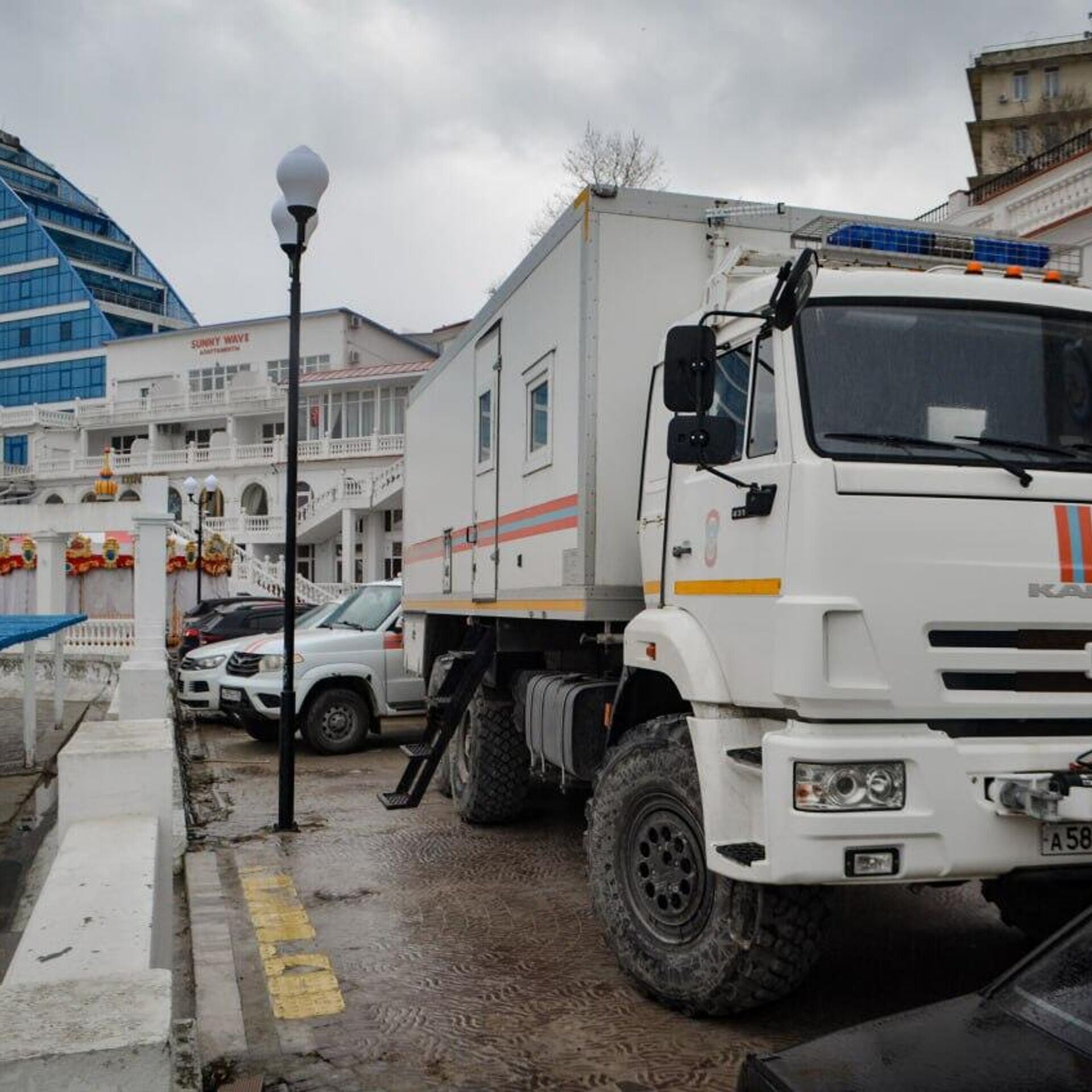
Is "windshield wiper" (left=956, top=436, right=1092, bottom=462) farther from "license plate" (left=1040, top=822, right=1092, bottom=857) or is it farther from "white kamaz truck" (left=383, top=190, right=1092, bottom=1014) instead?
"license plate" (left=1040, top=822, right=1092, bottom=857)

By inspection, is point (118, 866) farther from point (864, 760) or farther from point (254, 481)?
point (254, 481)

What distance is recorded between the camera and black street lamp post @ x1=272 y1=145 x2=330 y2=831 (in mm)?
8219

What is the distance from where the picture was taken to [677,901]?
4535 mm

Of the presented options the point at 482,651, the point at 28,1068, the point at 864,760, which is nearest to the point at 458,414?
the point at 482,651

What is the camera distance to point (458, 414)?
28.0 feet

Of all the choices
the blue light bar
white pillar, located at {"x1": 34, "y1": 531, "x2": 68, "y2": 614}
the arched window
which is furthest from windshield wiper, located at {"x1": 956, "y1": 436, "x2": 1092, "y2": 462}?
the arched window

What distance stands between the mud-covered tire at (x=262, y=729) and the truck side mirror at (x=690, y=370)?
30.5ft

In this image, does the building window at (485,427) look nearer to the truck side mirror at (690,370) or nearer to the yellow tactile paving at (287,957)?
the yellow tactile paving at (287,957)

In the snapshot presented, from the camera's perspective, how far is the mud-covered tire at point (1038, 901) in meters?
4.01

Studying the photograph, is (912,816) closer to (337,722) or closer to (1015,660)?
(1015,660)

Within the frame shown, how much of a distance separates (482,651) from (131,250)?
8932 cm

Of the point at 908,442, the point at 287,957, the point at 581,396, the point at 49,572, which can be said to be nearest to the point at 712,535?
the point at 908,442

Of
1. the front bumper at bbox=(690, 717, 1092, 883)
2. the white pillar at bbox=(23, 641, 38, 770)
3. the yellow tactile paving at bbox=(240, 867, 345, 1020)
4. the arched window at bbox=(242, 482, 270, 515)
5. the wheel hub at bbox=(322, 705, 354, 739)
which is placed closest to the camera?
the front bumper at bbox=(690, 717, 1092, 883)

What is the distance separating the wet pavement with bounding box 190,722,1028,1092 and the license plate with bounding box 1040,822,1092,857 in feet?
4.07
